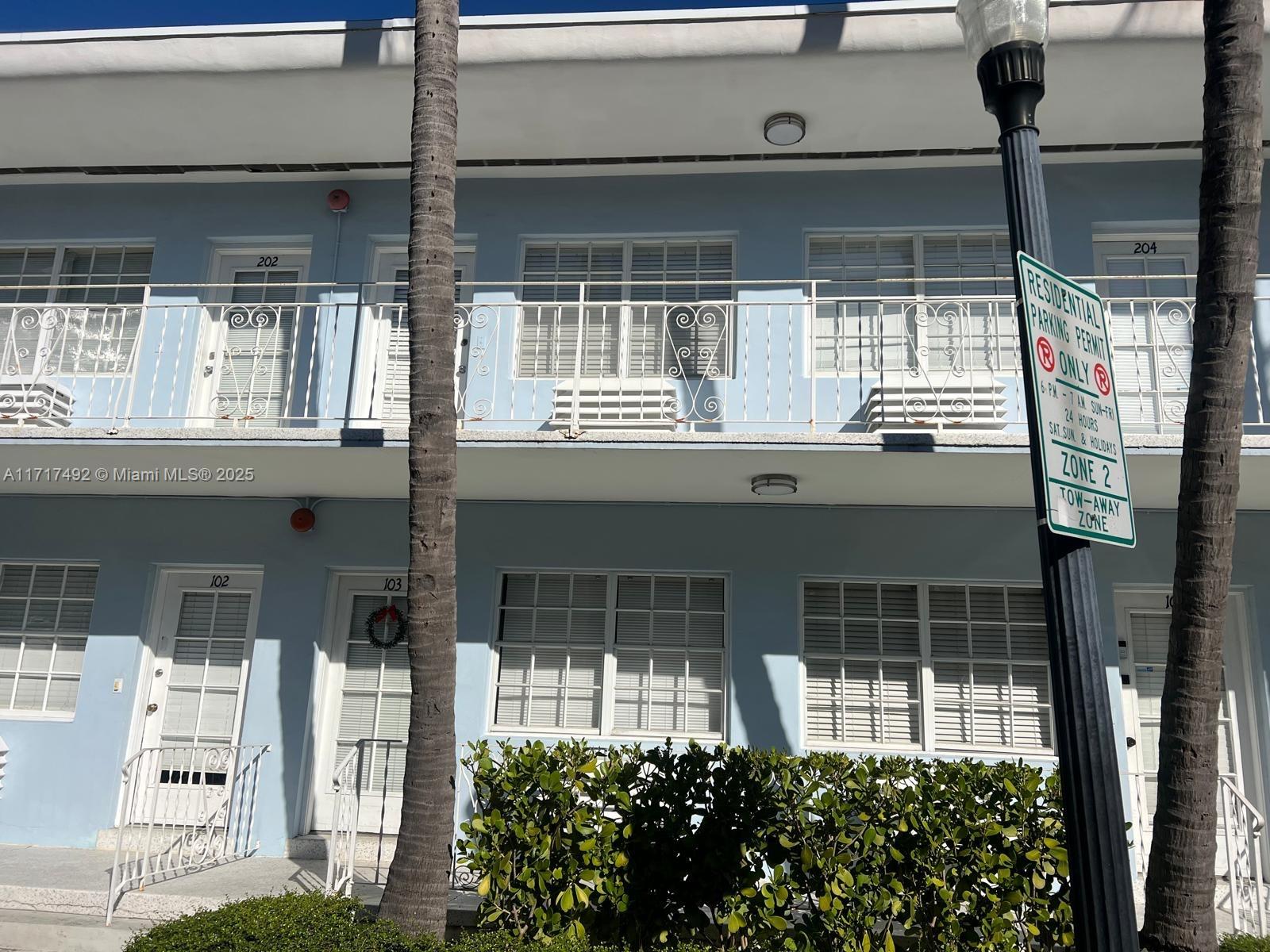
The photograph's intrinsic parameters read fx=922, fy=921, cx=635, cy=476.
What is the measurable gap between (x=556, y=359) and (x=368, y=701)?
372 centimetres

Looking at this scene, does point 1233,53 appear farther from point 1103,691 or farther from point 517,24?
point 517,24

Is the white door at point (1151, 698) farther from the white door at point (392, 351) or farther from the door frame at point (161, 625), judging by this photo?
the door frame at point (161, 625)

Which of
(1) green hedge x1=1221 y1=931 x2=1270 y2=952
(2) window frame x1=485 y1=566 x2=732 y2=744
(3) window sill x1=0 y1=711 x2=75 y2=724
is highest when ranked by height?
(2) window frame x1=485 y1=566 x2=732 y2=744

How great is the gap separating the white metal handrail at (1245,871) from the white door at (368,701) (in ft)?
21.2

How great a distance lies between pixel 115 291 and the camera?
9719 mm

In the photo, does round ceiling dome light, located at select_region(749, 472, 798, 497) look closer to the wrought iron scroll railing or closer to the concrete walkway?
the wrought iron scroll railing

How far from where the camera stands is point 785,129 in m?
8.32

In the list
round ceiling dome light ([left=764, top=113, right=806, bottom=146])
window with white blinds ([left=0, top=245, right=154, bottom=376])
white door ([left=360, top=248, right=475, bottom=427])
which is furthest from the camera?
window with white blinds ([left=0, top=245, right=154, bottom=376])

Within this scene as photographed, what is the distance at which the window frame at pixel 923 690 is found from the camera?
7984 mm

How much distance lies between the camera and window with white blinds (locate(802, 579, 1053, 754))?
8070 millimetres

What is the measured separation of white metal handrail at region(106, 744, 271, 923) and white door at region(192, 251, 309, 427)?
124 inches

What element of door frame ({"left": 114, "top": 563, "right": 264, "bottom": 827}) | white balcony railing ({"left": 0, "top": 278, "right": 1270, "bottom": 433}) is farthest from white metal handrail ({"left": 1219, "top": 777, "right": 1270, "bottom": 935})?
door frame ({"left": 114, "top": 563, "right": 264, "bottom": 827})

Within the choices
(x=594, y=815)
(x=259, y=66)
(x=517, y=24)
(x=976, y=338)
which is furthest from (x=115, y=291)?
(x=976, y=338)

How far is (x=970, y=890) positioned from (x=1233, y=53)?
15.8ft
